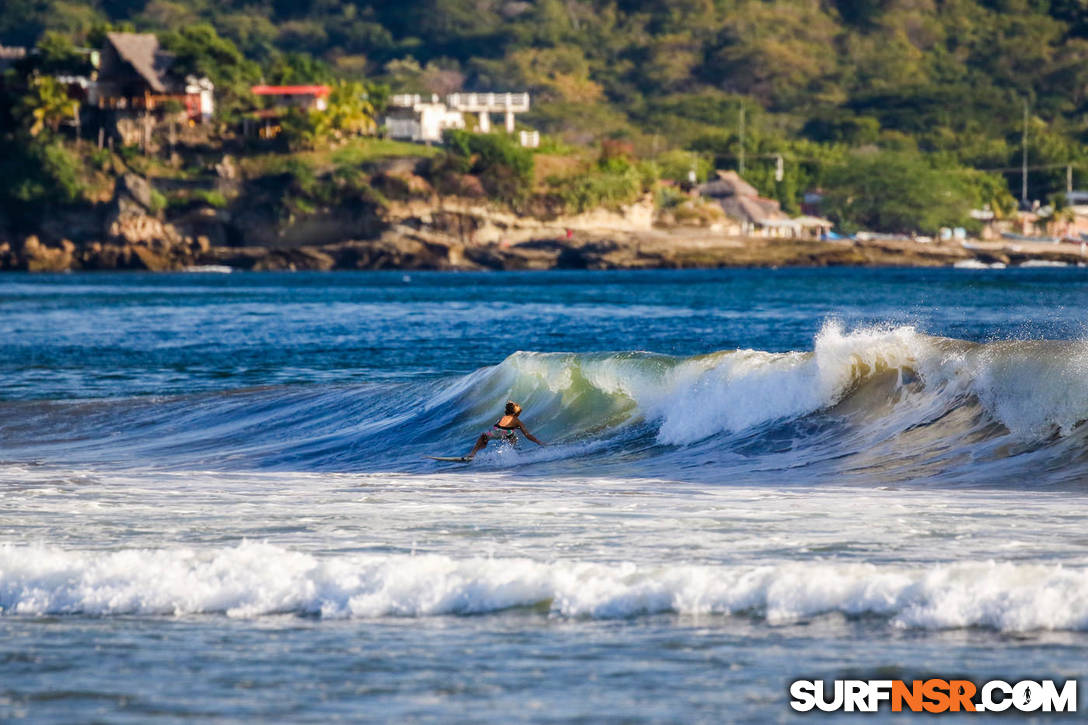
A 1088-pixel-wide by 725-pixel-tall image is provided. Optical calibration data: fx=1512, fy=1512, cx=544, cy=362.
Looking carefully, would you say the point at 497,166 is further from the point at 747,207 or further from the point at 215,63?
the point at 747,207

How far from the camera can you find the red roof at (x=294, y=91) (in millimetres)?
134875

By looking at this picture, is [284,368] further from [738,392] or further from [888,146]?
[888,146]

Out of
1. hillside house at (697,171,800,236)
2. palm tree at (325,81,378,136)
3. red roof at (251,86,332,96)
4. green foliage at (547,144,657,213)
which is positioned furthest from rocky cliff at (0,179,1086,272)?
hillside house at (697,171,800,236)

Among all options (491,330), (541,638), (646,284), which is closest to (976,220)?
(646,284)

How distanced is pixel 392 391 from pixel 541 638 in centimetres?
1456

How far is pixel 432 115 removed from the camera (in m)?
146

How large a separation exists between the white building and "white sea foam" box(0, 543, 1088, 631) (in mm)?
135644

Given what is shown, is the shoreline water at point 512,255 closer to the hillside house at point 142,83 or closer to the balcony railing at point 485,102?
the hillside house at point 142,83

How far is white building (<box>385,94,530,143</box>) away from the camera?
144500mm

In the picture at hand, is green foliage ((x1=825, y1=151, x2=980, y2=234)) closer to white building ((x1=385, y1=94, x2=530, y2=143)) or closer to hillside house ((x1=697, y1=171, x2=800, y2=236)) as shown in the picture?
hillside house ((x1=697, y1=171, x2=800, y2=236))

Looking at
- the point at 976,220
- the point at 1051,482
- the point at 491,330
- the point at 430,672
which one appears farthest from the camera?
the point at 976,220

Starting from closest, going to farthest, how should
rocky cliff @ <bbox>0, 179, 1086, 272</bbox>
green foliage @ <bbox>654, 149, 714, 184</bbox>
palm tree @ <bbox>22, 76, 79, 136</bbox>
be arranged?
rocky cliff @ <bbox>0, 179, 1086, 272</bbox>, palm tree @ <bbox>22, 76, 79, 136</bbox>, green foliage @ <bbox>654, 149, 714, 184</bbox>

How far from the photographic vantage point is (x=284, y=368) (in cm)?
3234

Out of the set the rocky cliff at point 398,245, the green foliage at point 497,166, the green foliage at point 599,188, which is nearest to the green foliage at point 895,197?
the rocky cliff at point 398,245
